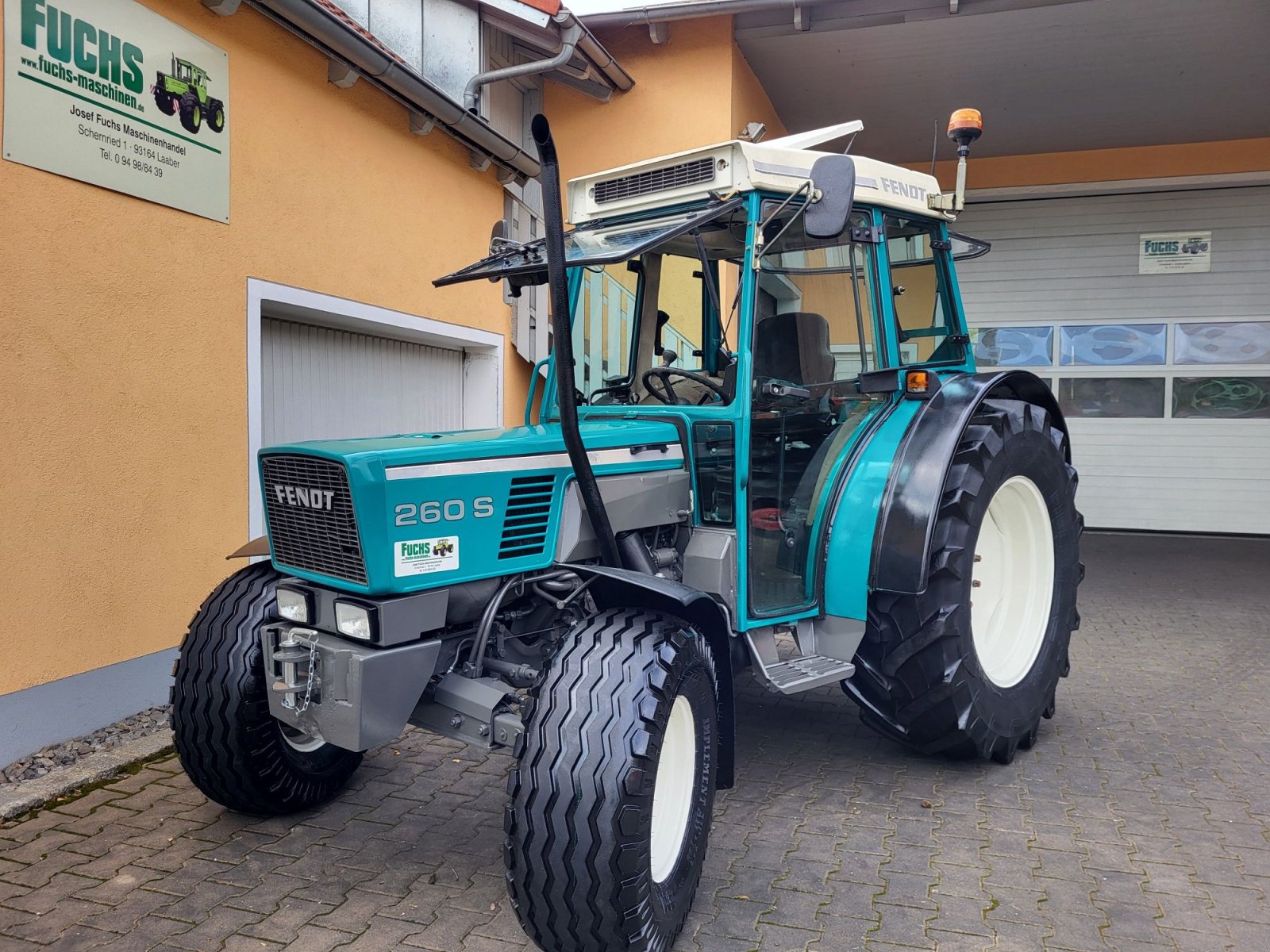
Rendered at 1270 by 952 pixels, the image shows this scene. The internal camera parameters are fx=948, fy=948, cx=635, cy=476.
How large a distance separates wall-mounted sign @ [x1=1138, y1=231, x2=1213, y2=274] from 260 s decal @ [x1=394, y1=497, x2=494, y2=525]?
393 inches

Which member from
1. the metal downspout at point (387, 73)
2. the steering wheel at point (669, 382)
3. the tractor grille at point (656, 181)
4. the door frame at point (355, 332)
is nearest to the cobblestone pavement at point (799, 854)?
the door frame at point (355, 332)

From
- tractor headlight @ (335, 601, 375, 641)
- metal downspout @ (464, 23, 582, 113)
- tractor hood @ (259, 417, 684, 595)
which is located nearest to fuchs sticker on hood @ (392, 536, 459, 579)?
tractor hood @ (259, 417, 684, 595)

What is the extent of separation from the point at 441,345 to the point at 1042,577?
169 inches

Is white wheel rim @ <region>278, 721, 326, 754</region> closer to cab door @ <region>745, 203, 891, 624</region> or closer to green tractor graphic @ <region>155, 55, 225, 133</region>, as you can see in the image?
cab door @ <region>745, 203, 891, 624</region>

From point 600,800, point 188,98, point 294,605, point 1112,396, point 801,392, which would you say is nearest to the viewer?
point 600,800

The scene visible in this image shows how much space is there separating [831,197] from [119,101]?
9.84ft

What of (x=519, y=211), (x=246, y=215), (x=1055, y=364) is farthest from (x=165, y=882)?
(x=1055, y=364)

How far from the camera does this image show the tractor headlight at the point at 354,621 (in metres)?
2.53

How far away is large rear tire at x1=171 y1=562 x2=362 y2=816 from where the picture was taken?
117 inches

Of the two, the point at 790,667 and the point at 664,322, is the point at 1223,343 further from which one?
the point at 790,667

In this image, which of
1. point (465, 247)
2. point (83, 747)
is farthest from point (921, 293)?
point (83, 747)

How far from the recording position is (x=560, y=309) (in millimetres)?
2404

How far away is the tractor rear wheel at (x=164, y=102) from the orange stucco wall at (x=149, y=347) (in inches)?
13.6

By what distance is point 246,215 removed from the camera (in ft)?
15.0
